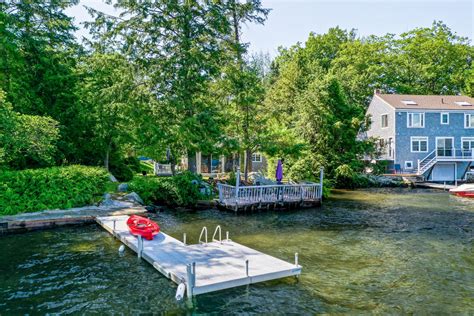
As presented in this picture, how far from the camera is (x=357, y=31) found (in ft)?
201

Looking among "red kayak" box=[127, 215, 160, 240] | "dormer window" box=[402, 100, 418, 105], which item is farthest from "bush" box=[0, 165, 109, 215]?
"dormer window" box=[402, 100, 418, 105]

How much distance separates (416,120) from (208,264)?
33837 mm

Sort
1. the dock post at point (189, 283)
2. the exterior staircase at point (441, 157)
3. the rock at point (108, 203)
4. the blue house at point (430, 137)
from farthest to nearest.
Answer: the blue house at point (430, 137) → the exterior staircase at point (441, 157) → the rock at point (108, 203) → the dock post at point (189, 283)

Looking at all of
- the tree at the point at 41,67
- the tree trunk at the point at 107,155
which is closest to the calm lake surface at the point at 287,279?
the tree trunk at the point at 107,155

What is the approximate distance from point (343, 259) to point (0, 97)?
1379 cm

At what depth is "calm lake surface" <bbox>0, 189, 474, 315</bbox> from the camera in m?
7.61

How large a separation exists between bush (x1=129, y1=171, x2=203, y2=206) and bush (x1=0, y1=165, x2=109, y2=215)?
8.04ft

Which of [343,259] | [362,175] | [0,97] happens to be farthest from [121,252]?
[362,175]

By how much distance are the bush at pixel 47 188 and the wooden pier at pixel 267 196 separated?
20.1 ft

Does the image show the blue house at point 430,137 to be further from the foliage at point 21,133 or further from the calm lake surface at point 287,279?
the foliage at point 21,133

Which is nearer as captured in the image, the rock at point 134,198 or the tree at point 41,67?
the rock at point 134,198

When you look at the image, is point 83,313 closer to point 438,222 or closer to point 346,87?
point 438,222

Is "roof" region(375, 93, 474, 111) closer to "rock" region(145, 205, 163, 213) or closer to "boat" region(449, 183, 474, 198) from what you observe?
"boat" region(449, 183, 474, 198)

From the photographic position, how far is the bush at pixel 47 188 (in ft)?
48.7
